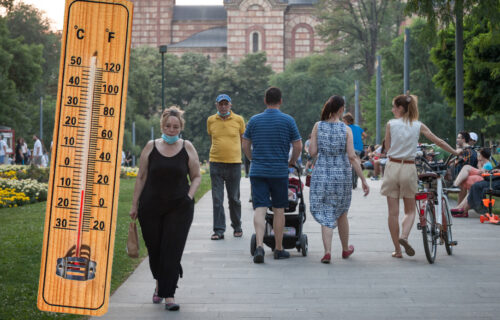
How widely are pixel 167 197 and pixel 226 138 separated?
4834mm

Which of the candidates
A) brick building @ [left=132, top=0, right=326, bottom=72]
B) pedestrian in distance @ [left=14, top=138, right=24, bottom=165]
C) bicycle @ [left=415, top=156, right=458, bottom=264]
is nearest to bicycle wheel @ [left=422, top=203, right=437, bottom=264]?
bicycle @ [left=415, top=156, right=458, bottom=264]

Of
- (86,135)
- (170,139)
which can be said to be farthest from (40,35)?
(86,135)

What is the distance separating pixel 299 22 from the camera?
108m

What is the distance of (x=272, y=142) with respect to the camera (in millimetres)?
9656

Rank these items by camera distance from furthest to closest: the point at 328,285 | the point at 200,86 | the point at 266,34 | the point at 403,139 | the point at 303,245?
the point at 266,34 → the point at 200,86 → the point at 303,245 → the point at 403,139 → the point at 328,285

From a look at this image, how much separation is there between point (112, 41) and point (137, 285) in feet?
9.78

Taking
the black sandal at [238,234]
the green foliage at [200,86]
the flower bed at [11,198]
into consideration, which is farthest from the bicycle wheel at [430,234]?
the green foliage at [200,86]

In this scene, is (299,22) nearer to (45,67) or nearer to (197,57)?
(197,57)

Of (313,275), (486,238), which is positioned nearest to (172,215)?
(313,275)

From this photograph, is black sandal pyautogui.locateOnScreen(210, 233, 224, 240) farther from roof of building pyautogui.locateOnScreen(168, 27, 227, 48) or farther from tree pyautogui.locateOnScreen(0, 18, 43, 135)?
roof of building pyautogui.locateOnScreen(168, 27, 227, 48)

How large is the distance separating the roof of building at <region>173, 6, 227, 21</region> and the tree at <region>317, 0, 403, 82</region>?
4959 centimetres

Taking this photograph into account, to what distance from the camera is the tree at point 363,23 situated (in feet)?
226

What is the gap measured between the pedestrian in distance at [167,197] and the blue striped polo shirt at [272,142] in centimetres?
261

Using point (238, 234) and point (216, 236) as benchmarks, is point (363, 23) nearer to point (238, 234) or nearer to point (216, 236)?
point (238, 234)
